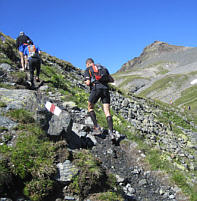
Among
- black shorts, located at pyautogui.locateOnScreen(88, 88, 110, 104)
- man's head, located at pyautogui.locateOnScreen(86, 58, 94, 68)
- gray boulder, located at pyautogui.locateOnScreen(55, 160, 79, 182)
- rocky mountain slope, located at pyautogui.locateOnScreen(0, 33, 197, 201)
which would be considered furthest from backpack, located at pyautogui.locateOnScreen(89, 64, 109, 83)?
gray boulder, located at pyautogui.locateOnScreen(55, 160, 79, 182)

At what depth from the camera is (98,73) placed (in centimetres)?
758

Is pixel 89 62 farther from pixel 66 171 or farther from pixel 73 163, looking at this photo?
pixel 66 171

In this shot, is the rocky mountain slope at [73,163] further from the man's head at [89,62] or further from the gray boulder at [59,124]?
the man's head at [89,62]

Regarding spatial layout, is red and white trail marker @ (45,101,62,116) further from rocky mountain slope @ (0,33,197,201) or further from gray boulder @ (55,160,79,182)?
gray boulder @ (55,160,79,182)

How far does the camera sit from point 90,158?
5.75 metres

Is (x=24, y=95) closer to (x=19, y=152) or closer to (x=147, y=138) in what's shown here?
(x=19, y=152)

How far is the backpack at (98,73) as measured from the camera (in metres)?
7.58

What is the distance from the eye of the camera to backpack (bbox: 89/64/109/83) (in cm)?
758

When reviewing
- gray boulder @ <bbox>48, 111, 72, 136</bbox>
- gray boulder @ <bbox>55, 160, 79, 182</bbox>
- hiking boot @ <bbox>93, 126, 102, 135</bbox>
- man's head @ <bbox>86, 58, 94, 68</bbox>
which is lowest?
gray boulder @ <bbox>55, 160, 79, 182</bbox>

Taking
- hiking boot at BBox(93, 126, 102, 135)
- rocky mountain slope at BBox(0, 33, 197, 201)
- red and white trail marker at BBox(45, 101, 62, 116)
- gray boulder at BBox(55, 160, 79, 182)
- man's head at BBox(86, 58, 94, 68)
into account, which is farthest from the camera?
hiking boot at BBox(93, 126, 102, 135)

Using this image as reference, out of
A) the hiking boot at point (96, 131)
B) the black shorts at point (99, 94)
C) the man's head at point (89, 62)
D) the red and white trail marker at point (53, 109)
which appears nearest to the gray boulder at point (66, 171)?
the red and white trail marker at point (53, 109)

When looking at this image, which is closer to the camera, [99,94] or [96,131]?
[99,94]

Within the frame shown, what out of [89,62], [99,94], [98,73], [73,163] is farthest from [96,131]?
[73,163]

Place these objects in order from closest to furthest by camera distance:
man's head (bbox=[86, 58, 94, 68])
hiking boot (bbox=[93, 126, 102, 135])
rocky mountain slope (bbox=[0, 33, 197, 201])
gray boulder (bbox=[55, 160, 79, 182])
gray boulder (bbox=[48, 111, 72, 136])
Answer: rocky mountain slope (bbox=[0, 33, 197, 201]) → gray boulder (bbox=[55, 160, 79, 182]) → gray boulder (bbox=[48, 111, 72, 136]) → man's head (bbox=[86, 58, 94, 68]) → hiking boot (bbox=[93, 126, 102, 135])
